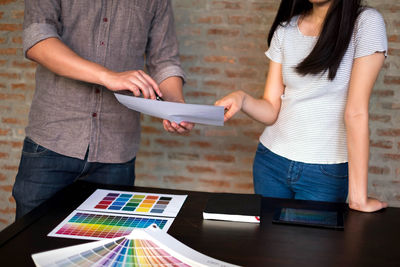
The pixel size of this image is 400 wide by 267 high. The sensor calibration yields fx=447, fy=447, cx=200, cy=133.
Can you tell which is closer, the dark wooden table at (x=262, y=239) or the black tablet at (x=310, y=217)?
the dark wooden table at (x=262, y=239)

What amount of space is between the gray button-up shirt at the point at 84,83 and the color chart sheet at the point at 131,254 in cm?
71

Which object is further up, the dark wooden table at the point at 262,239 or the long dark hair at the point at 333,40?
the long dark hair at the point at 333,40

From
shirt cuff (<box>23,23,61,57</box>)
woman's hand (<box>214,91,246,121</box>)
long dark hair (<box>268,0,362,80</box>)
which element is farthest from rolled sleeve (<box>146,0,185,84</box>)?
long dark hair (<box>268,0,362,80</box>)

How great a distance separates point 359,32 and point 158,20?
845 mm

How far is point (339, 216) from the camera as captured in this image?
1373 millimetres

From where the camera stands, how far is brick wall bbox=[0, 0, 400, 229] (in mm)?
2959

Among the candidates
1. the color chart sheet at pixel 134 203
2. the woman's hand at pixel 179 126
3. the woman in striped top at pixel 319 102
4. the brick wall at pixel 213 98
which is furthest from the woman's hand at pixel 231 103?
the brick wall at pixel 213 98

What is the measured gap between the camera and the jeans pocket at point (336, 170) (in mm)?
1700

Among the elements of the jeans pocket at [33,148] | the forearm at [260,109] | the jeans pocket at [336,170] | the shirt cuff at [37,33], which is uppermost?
the shirt cuff at [37,33]

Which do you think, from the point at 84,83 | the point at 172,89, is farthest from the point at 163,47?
the point at 84,83

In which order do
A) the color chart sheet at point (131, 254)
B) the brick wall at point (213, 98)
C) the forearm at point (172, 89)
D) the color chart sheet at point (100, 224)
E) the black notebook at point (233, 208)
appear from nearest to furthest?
the color chart sheet at point (131, 254) → the color chart sheet at point (100, 224) → the black notebook at point (233, 208) → the forearm at point (172, 89) → the brick wall at point (213, 98)

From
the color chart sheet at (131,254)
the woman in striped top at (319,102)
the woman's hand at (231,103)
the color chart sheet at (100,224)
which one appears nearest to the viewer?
the color chart sheet at (131,254)

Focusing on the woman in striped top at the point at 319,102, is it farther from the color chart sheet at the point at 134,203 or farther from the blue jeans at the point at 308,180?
the color chart sheet at the point at 134,203

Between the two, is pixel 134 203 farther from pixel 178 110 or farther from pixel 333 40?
pixel 333 40
